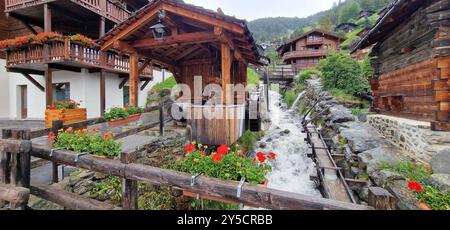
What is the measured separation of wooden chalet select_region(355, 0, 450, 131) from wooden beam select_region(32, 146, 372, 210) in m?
4.70

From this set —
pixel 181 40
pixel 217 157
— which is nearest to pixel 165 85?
pixel 181 40

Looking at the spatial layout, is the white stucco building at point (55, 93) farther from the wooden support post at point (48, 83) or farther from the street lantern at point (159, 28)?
the street lantern at point (159, 28)

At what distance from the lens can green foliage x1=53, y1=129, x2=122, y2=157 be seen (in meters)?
3.75

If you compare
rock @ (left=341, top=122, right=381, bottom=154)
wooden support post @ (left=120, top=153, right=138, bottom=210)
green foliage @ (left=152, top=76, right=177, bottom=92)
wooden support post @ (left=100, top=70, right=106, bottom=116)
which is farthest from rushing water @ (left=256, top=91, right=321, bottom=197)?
green foliage @ (left=152, top=76, right=177, bottom=92)

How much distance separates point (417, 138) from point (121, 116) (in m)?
8.77

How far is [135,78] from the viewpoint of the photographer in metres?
7.82

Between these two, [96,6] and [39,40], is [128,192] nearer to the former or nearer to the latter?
[39,40]

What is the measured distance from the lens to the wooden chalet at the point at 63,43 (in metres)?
10.0

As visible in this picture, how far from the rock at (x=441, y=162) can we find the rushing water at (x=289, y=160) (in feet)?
10.1

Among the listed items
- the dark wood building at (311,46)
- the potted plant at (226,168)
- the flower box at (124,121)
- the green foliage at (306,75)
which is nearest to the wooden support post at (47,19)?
the flower box at (124,121)

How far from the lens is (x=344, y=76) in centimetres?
1426

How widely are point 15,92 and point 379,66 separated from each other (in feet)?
69.2

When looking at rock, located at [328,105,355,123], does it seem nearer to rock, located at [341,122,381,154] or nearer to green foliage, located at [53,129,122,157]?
rock, located at [341,122,381,154]
